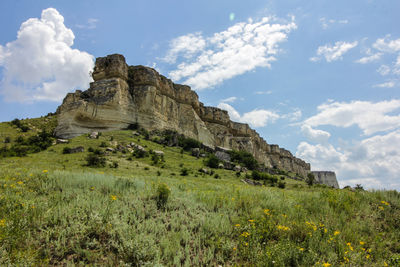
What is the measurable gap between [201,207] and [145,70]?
4530cm

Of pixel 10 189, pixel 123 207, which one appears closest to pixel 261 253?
pixel 123 207

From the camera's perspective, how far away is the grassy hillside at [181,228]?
3266mm

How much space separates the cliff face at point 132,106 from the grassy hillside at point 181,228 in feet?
113

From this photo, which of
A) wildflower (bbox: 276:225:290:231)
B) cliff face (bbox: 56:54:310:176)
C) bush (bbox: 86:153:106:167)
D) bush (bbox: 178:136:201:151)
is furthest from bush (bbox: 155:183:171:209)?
bush (bbox: 178:136:201:151)

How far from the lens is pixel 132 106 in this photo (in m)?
42.1

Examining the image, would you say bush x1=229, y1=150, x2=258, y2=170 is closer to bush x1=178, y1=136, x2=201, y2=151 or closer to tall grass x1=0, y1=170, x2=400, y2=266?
bush x1=178, y1=136, x2=201, y2=151

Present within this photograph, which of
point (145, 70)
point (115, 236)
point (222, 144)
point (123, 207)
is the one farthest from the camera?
point (222, 144)

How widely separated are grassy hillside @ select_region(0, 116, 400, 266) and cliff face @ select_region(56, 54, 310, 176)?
113 feet

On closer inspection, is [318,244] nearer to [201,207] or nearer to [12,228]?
[201,207]

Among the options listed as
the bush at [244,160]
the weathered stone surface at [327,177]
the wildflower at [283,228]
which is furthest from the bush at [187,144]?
the weathered stone surface at [327,177]

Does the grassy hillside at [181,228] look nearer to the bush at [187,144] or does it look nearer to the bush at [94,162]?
the bush at [94,162]

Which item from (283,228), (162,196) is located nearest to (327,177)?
(283,228)

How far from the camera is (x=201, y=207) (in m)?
5.45

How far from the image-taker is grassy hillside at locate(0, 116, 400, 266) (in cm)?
327
